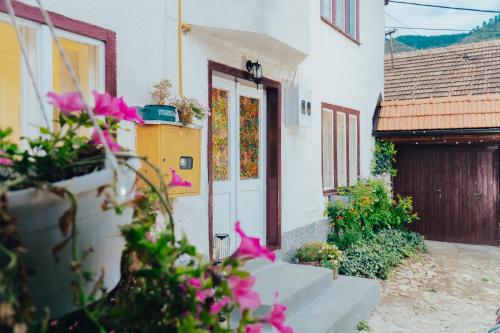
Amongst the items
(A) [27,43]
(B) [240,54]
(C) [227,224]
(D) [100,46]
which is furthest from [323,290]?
(A) [27,43]

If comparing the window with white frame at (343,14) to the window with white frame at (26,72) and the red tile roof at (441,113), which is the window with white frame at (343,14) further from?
the window with white frame at (26,72)

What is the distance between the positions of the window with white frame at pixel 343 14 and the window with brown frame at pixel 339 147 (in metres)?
1.50

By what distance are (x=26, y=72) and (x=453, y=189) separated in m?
10.2

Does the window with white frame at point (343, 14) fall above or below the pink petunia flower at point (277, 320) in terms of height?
above

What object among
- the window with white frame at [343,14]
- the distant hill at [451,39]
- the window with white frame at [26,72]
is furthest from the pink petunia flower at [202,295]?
the distant hill at [451,39]

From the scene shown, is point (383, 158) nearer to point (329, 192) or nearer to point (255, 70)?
point (329, 192)

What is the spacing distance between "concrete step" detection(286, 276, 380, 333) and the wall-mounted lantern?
275 cm

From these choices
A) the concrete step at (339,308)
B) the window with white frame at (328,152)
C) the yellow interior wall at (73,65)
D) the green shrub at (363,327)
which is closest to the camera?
the yellow interior wall at (73,65)

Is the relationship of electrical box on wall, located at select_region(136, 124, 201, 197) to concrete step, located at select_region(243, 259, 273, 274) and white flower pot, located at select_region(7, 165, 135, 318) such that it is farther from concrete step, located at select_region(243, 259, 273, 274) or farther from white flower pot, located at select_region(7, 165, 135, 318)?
white flower pot, located at select_region(7, 165, 135, 318)

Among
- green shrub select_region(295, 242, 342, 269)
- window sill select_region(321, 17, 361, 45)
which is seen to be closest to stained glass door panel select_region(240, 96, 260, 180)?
green shrub select_region(295, 242, 342, 269)

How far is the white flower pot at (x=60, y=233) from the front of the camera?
2.76 feet

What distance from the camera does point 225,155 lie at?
19.3ft

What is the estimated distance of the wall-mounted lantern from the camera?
5.84 meters

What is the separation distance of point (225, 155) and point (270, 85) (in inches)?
47.4
